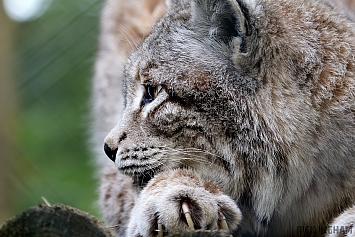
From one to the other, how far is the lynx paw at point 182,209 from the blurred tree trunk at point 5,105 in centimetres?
231

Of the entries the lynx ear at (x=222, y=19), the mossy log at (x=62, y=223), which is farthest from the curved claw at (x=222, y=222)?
the lynx ear at (x=222, y=19)

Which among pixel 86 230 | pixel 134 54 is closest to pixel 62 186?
pixel 134 54

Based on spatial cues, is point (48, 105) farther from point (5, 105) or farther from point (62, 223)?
point (62, 223)

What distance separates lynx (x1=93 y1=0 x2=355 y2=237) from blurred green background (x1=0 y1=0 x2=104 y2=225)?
220cm

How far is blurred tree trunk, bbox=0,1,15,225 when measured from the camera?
432cm

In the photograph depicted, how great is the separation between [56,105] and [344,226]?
467cm

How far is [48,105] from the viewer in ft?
20.6

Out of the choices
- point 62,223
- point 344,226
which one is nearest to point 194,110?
point 344,226

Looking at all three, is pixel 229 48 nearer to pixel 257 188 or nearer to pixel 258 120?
pixel 258 120

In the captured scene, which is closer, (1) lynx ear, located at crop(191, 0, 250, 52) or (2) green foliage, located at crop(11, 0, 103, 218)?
(1) lynx ear, located at crop(191, 0, 250, 52)

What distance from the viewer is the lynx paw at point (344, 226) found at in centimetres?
200

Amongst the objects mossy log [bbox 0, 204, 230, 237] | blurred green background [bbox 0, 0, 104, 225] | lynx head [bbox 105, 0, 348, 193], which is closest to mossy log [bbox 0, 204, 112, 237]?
mossy log [bbox 0, 204, 230, 237]

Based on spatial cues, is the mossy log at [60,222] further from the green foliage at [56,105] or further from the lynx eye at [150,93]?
the green foliage at [56,105]

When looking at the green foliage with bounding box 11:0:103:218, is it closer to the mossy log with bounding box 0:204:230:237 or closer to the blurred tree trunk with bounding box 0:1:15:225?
the blurred tree trunk with bounding box 0:1:15:225
